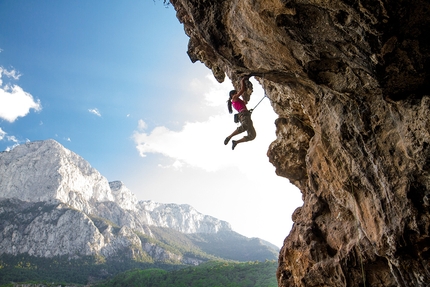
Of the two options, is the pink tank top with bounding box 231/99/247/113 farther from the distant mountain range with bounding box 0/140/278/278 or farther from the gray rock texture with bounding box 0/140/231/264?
the gray rock texture with bounding box 0/140/231/264

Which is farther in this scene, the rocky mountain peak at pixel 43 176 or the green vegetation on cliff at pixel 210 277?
the rocky mountain peak at pixel 43 176

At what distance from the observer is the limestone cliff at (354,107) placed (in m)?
4.12

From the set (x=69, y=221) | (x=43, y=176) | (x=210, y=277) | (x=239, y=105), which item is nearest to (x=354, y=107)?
(x=239, y=105)

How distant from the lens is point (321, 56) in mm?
5145

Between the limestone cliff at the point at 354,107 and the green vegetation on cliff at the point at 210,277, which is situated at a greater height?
the limestone cliff at the point at 354,107

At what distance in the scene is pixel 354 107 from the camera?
5.52 metres

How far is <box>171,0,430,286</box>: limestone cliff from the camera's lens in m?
4.12

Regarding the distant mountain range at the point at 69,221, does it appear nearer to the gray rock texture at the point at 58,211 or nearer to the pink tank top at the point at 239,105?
the gray rock texture at the point at 58,211

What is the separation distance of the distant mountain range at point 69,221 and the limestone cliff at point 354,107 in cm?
11522

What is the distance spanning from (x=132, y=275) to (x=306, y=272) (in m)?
68.1

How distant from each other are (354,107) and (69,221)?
123995 mm

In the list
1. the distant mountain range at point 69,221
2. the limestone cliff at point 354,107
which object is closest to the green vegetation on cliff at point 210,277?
the distant mountain range at point 69,221

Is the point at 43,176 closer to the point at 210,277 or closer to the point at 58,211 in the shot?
the point at 58,211

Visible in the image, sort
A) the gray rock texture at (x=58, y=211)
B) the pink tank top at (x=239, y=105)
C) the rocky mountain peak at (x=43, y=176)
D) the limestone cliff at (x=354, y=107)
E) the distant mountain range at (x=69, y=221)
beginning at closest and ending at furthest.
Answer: the limestone cliff at (x=354, y=107), the pink tank top at (x=239, y=105), the gray rock texture at (x=58, y=211), the distant mountain range at (x=69, y=221), the rocky mountain peak at (x=43, y=176)
